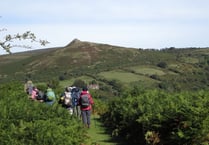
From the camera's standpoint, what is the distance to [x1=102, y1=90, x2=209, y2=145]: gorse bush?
41.6 feet

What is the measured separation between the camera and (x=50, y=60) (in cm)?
19912

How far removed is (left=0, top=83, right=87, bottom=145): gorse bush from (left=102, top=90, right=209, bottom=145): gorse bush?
3.07 m

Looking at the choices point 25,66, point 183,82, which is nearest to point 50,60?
point 25,66

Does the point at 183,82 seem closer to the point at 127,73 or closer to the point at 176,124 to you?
the point at 127,73

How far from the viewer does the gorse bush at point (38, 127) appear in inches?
387

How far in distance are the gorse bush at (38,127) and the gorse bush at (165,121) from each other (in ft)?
10.1

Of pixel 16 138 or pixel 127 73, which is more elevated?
pixel 16 138

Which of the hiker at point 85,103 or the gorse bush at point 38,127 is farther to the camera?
the hiker at point 85,103

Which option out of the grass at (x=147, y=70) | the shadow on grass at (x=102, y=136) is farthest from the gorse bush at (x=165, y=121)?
the grass at (x=147, y=70)

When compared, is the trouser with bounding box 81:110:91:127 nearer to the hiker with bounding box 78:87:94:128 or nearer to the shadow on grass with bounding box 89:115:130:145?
the hiker with bounding box 78:87:94:128

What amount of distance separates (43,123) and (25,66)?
18394 centimetres

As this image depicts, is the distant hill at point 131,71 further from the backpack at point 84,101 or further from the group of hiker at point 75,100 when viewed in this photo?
the backpack at point 84,101

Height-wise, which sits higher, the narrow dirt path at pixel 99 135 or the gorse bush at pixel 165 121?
the gorse bush at pixel 165 121

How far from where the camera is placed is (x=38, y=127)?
10281 mm
